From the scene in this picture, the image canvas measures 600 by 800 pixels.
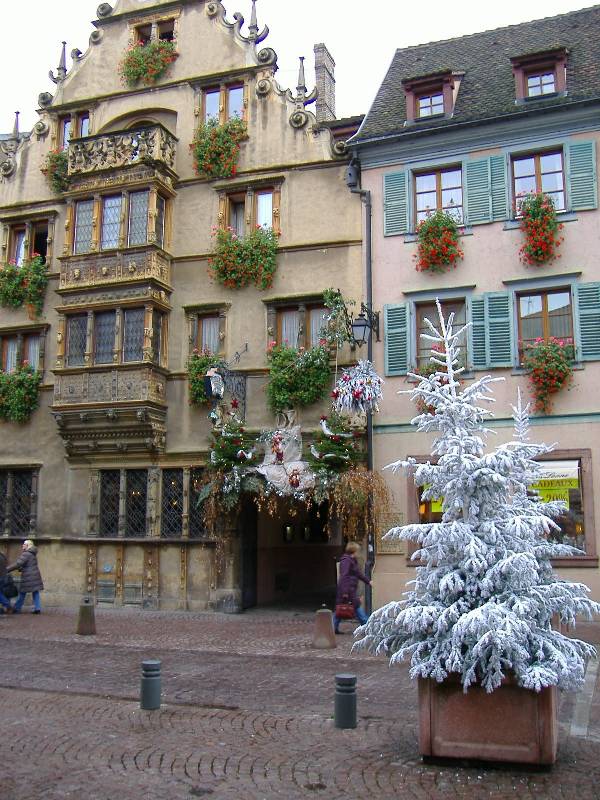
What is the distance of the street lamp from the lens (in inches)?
703

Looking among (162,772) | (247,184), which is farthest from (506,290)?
(162,772)

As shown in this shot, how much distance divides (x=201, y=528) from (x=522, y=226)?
9868mm

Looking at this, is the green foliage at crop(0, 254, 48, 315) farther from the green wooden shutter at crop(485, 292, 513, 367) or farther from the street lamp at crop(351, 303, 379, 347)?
the green wooden shutter at crop(485, 292, 513, 367)

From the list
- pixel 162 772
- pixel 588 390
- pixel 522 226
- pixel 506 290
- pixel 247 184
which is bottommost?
pixel 162 772

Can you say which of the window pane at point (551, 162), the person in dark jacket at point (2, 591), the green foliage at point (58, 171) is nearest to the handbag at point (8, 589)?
the person in dark jacket at point (2, 591)

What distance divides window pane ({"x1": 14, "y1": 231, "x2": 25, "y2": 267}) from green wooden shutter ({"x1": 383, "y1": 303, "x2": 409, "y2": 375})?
33.6 feet

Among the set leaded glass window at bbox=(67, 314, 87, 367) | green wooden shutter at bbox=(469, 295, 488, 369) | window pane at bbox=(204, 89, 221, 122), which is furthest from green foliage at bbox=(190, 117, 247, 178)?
green wooden shutter at bbox=(469, 295, 488, 369)

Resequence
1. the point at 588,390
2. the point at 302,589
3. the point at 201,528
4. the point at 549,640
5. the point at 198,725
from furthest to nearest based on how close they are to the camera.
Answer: the point at 302,589, the point at 201,528, the point at 588,390, the point at 198,725, the point at 549,640

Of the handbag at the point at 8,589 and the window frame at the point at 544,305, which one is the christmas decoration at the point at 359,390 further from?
the handbag at the point at 8,589

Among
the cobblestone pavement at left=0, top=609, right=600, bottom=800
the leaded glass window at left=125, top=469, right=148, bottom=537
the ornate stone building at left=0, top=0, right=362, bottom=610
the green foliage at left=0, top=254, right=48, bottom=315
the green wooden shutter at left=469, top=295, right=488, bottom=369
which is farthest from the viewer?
the green foliage at left=0, top=254, right=48, bottom=315

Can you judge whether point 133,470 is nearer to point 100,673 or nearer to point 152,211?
point 152,211

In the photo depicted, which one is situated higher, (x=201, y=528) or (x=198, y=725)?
(x=201, y=528)

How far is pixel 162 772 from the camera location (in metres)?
7.66

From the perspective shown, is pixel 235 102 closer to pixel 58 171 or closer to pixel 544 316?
pixel 58 171
